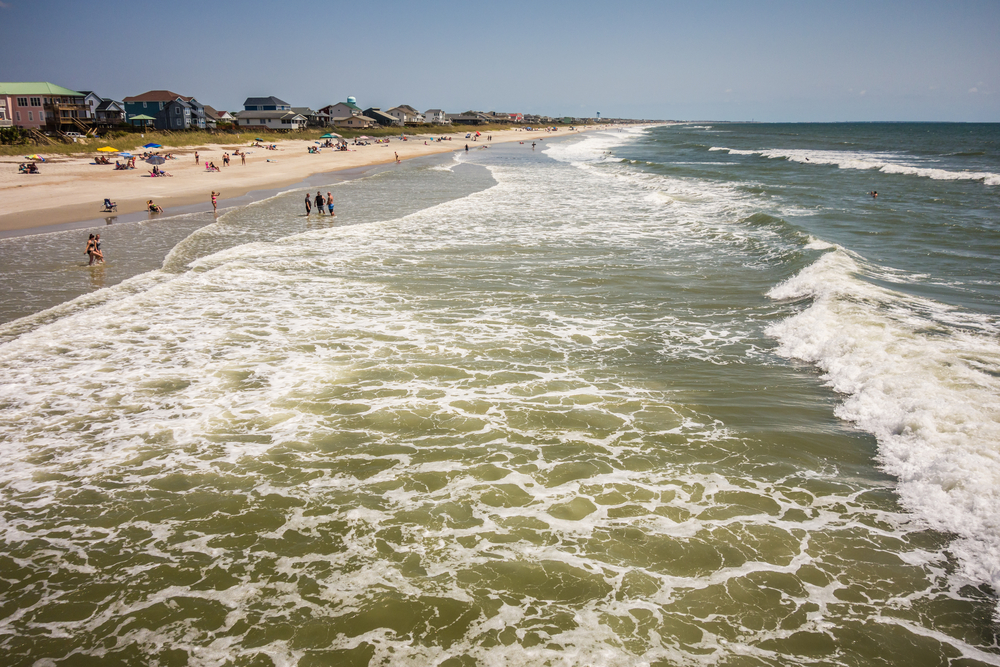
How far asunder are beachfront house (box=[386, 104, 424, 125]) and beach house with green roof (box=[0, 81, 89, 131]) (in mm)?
87990

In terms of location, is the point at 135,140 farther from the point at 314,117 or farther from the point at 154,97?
the point at 314,117

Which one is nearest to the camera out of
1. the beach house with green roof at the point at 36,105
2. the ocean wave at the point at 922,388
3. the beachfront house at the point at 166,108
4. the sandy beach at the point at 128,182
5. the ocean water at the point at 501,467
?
the ocean water at the point at 501,467

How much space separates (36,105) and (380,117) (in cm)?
8366

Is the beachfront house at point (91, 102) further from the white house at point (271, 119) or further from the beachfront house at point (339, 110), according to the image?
the beachfront house at point (339, 110)

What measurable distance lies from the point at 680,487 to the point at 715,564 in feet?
4.90

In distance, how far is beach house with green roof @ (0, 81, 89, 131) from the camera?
82.6m

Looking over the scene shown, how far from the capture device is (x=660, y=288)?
1766cm

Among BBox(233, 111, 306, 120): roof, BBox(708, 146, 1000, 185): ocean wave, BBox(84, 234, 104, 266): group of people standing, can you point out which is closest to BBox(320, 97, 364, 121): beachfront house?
BBox(233, 111, 306, 120): roof

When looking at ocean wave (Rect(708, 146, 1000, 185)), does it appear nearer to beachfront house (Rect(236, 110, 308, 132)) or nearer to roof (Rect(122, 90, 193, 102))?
beachfront house (Rect(236, 110, 308, 132))

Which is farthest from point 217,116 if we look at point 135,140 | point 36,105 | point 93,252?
point 93,252

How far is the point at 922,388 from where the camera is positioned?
1024cm

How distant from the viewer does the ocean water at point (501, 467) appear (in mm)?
5910

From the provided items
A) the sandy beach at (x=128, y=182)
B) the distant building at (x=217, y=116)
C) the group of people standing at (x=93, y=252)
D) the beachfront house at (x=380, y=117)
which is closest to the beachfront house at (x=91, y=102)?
the distant building at (x=217, y=116)

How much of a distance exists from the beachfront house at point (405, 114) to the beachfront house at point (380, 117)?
20.4 feet
